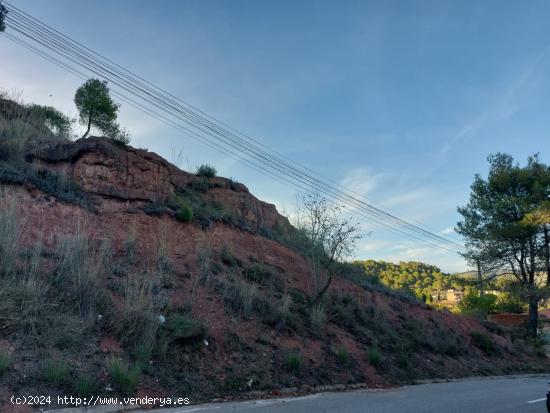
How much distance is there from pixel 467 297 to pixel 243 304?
30372mm

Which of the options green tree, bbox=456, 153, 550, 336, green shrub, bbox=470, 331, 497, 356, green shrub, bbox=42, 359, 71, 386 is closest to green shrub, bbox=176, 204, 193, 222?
green shrub, bbox=42, 359, 71, 386

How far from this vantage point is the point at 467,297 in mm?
37156

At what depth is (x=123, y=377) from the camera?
7.37 m

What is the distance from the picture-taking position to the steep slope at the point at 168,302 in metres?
8.06

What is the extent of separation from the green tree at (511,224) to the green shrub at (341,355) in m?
17.8

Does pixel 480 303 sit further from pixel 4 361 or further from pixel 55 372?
pixel 4 361

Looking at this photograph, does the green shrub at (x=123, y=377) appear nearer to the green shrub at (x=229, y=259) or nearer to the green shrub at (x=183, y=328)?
the green shrub at (x=183, y=328)

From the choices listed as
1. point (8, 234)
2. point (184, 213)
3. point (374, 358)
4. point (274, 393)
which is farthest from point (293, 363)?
point (184, 213)

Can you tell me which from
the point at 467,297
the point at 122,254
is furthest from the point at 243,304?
the point at 467,297

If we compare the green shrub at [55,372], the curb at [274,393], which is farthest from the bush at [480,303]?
the green shrub at [55,372]

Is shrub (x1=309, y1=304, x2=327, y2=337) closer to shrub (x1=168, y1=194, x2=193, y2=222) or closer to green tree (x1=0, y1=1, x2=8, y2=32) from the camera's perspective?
shrub (x1=168, y1=194, x2=193, y2=222)

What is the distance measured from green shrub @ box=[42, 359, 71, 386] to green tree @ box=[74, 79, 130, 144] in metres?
16.3

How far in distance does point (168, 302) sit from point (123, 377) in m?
3.09

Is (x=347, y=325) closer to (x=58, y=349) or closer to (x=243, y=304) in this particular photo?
(x=243, y=304)
